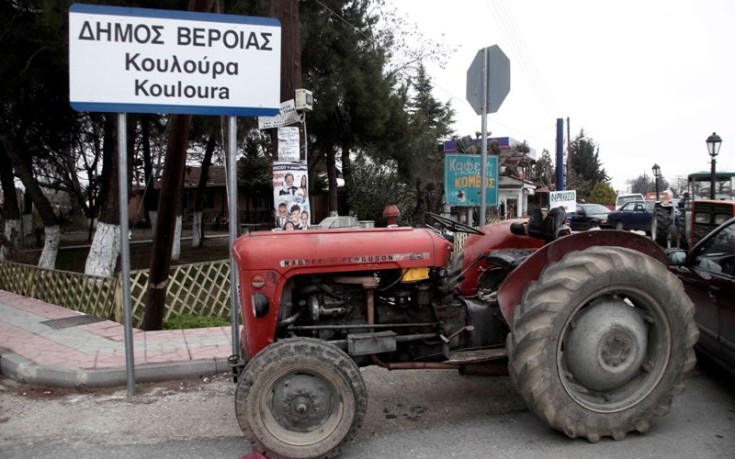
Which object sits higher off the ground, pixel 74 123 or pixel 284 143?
pixel 74 123

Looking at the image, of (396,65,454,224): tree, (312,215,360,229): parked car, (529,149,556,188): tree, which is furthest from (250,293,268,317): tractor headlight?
(529,149,556,188): tree

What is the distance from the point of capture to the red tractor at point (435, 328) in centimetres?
337

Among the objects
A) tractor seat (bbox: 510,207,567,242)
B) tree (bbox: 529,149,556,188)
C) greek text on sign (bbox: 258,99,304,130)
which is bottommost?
tractor seat (bbox: 510,207,567,242)

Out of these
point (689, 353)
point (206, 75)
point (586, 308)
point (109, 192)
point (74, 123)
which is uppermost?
point (74, 123)

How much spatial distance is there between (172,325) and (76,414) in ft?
9.06

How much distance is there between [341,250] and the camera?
3641 millimetres

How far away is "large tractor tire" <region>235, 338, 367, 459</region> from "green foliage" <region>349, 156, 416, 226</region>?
17.0m

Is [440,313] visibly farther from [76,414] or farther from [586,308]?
[76,414]

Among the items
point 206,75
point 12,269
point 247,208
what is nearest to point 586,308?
point 206,75

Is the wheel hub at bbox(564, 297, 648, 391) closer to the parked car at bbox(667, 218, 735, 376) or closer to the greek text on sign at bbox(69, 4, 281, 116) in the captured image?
the parked car at bbox(667, 218, 735, 376)

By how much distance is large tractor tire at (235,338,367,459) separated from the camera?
3305 mm

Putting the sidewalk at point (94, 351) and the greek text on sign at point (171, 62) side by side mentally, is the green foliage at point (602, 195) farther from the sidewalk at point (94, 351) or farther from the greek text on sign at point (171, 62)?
the greek text on sign at point (171, 62)

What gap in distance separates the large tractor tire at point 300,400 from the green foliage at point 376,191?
17.0m

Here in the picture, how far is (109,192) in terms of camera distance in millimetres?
11555
